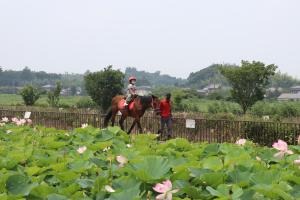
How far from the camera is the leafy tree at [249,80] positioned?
24.3m

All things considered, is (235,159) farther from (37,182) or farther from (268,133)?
(268,133)

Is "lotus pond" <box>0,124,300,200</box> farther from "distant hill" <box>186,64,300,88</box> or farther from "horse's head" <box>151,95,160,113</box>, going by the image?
"distant hill" <box>186,64,300,88</box>

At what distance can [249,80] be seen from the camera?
24.4m

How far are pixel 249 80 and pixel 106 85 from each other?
25.4 feet

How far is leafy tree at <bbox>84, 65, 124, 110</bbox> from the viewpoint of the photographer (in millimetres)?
27219

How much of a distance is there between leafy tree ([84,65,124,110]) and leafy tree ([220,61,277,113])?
6.12 metres

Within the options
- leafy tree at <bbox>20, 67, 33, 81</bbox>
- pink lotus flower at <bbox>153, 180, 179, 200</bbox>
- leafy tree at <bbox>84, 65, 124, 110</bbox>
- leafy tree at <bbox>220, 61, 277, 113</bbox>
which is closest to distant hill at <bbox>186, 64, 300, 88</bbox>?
leafy tree at <bbox>20, 67, 33, 81</bbox>

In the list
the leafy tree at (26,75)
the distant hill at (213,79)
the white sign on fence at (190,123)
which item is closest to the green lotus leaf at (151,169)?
the white sign on fence at (190,123)

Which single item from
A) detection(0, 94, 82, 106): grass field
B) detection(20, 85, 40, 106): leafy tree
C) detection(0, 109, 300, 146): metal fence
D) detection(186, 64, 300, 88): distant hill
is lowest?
detection(0, 109, 300, 146): metal fence

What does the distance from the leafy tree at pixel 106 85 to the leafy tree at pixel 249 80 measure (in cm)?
612

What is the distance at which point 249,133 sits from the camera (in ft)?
51.0

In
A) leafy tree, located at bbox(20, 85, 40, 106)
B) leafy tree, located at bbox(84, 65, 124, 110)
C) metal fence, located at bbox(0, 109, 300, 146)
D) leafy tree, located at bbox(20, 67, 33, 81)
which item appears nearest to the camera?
metal fence, located at bbox(0, 109, 300, 146)

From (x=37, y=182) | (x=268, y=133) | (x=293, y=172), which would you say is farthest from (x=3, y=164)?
(x=268, y=133)

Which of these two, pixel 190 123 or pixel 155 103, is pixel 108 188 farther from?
pixel 155 103
